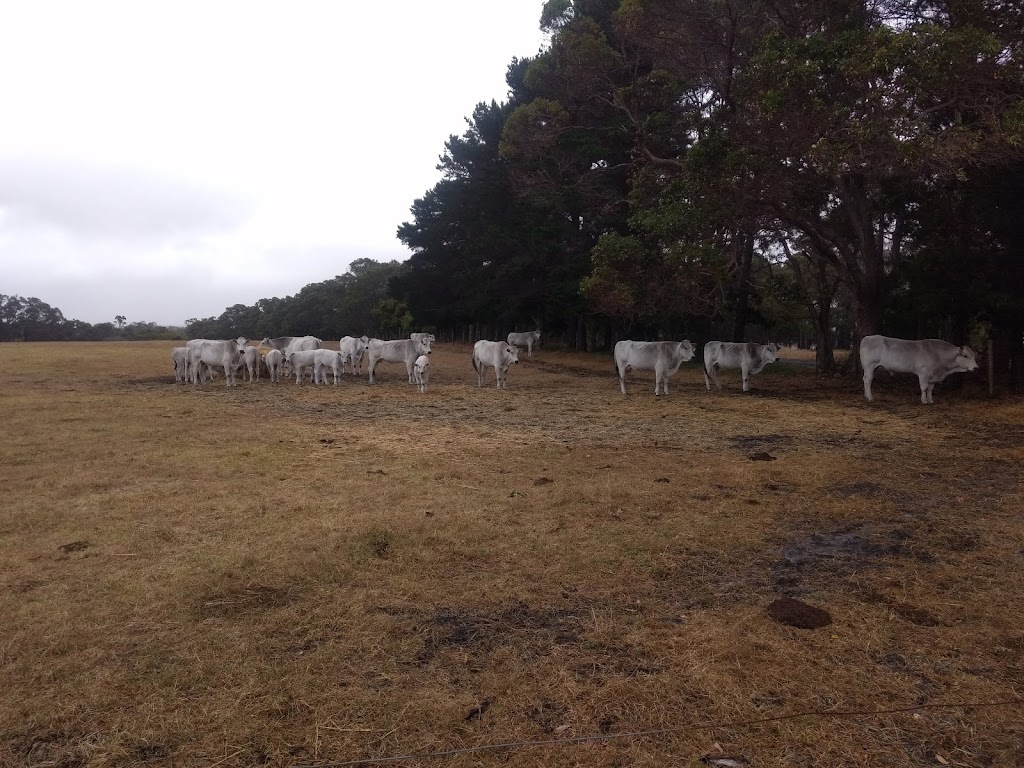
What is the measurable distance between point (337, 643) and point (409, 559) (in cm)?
120

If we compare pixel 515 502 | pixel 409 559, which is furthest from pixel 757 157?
pixel 409 559

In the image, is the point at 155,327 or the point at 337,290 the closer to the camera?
the point at 337,290

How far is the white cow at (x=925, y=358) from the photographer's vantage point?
13.1 metres

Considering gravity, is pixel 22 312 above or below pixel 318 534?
above

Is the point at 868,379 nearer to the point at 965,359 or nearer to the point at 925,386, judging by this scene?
the point at 925,386

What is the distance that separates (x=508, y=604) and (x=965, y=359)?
13.2 meters

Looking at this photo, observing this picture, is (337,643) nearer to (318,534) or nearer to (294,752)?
(294,752)

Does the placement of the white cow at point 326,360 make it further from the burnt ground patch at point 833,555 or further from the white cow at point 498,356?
the burnt ground patch at point 833,555

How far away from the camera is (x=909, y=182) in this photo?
45.8 feet

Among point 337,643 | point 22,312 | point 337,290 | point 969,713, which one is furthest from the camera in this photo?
point 337,290

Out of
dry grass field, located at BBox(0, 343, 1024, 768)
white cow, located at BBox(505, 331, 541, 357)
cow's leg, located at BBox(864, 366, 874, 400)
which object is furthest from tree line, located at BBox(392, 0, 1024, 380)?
white cow, located at BBox(505, 331, 541, 357)

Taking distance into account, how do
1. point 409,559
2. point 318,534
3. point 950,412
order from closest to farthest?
point 409,559 < point 318,534 < point 950,412

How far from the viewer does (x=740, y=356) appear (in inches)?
664

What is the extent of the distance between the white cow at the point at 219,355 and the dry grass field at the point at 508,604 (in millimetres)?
9112
